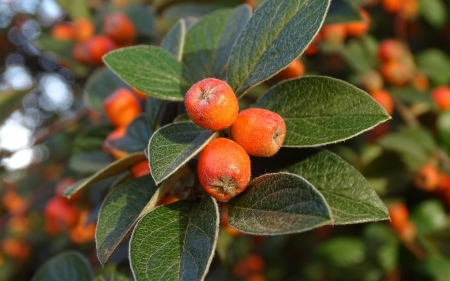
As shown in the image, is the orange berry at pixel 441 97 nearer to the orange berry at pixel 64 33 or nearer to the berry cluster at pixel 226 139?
the berry cluster at pixel 226 139

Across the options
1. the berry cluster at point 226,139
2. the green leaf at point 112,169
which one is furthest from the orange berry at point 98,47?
the berry cluster at point 226,139

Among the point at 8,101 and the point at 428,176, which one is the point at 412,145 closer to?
the point at 428,176

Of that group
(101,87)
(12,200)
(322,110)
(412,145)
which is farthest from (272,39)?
(12,200)

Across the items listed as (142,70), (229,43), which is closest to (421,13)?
(229,43)

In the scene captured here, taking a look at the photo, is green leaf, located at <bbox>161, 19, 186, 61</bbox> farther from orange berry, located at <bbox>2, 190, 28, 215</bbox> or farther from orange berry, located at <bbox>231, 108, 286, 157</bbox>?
orange berry, located at <bbox>2, 190, 28, 215</bbox>

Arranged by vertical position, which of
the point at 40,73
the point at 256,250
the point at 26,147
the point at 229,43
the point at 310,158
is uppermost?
the point at 229,43

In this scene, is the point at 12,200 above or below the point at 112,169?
below

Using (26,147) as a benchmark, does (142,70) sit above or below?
above

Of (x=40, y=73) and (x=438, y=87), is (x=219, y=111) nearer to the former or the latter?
(x=438, y=87)
